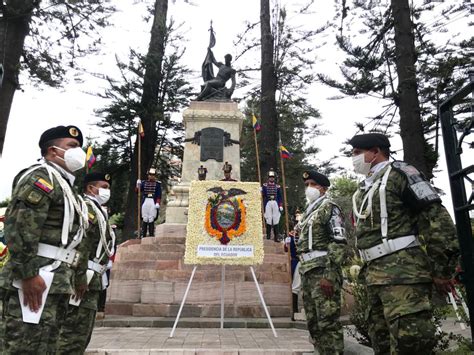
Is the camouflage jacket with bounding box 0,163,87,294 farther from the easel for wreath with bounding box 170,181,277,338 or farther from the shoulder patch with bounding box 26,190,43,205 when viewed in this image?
the easel for wreath with bounding box 170,181,277,338

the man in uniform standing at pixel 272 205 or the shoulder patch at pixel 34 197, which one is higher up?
the man in uniform standing at pixel 272 205

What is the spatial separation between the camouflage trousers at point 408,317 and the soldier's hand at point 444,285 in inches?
3.9

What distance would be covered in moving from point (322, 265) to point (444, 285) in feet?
5.62

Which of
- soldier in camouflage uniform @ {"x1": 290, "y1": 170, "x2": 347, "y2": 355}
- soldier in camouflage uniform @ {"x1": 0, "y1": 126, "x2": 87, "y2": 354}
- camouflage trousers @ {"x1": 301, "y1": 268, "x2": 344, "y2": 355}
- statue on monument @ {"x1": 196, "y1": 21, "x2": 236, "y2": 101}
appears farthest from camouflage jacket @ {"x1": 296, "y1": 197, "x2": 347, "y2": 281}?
statue on monument @ {"x1": 196, "y1": 21, "x2": 236, "y2": 101}

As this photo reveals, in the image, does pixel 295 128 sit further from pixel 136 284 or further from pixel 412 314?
pixel 412 314

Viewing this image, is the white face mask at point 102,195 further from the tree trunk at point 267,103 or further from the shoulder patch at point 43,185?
the tree trunk at point 267,103

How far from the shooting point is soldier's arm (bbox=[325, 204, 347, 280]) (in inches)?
164

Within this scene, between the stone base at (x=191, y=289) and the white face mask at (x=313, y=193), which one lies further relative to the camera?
the stone base at (x=191, y=289)

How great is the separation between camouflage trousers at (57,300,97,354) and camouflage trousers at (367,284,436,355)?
275 centimetres

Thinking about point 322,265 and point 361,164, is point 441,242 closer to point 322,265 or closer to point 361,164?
point 361,164

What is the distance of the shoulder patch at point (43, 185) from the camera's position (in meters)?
2.76

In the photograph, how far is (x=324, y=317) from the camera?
4.04 meters

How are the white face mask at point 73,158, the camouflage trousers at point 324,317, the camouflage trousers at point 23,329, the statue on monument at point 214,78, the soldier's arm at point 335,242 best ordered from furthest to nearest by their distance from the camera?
1. the statue on monument at point 214,78
2. the soldier's arm at point 335,242
3. the camouflage trousers at point 324,317
4. the white face mask at point 73,158
5. the camouflage trousers at point 23,329

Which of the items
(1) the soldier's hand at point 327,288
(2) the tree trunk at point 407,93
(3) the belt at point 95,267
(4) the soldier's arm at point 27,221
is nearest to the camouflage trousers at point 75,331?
(3) the belt at point 95,267
